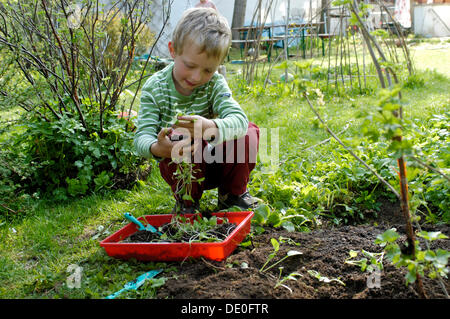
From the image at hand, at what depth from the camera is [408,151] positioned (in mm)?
1098

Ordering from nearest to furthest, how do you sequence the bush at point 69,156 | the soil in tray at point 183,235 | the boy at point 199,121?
the soil in tray at point 183,235, the boy at point 199,121, the bush at point 69,156

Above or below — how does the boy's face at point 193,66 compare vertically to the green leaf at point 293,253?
above

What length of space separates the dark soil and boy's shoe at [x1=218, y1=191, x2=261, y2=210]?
325 mm

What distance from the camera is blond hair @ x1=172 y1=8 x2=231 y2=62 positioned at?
2.00 m

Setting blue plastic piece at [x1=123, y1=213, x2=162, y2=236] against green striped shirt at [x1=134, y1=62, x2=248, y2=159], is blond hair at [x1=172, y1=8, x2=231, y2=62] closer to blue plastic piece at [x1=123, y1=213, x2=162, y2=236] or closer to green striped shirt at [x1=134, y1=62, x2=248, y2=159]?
green striped shirt at [x1=134, y1=62, x2=248, y2=159]

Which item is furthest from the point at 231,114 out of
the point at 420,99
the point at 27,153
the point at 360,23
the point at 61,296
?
the point at 420,99

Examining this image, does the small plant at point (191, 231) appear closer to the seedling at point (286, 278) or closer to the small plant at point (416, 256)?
the seedling at point (286, 278)

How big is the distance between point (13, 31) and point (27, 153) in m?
Answer: 0.82

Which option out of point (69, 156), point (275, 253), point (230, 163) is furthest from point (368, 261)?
→ point (69, 156)

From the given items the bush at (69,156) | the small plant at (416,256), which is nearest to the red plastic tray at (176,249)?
the small plant at (416,256)

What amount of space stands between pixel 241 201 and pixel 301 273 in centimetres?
76

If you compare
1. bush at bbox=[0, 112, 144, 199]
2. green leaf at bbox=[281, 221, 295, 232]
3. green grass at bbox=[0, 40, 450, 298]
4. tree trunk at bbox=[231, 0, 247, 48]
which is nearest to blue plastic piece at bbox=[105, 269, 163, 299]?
green grass at bbox=[0, 40, 450, 298]

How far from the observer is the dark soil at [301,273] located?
148cm

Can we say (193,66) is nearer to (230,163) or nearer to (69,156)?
(230,163)
